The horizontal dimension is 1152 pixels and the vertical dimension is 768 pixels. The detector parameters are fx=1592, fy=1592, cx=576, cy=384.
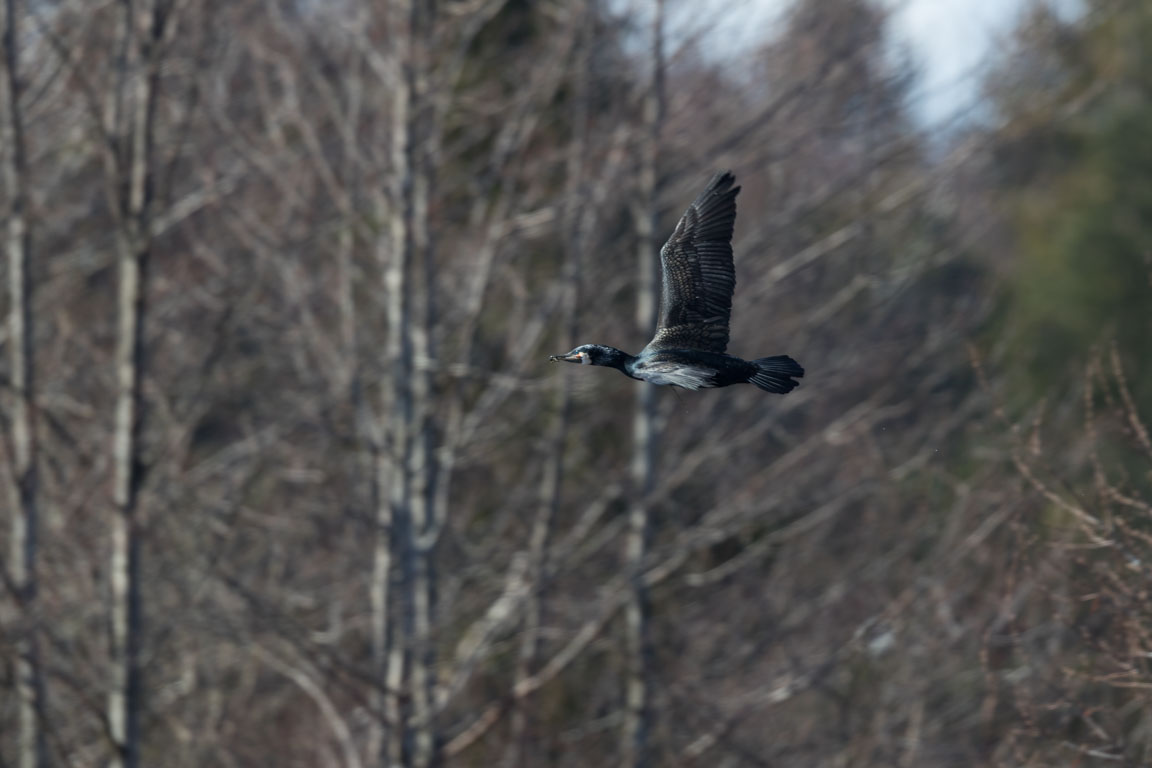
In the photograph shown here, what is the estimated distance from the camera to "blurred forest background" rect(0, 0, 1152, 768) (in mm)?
8930

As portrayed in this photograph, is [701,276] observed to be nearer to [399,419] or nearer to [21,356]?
[399,419]

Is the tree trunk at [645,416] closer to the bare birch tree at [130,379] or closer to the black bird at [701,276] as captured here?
the bare birch tree at [130,379]

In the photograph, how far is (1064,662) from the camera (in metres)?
9.09

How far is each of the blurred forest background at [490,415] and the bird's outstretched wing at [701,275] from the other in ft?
8.14

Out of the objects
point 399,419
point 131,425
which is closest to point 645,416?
point 399,419

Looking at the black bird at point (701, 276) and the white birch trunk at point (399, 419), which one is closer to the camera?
the black bird at point (701, 276)

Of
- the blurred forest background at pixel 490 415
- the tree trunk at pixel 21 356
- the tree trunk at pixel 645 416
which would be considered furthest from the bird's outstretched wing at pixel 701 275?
the tree trunk at pixel 21 356

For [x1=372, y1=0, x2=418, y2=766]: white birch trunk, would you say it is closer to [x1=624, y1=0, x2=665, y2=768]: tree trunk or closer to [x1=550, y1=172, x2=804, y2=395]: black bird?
[x1=624, y1=0, x2=665, y2=768]: tree trunk

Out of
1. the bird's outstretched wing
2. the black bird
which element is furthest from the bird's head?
the bird's outstretched wing

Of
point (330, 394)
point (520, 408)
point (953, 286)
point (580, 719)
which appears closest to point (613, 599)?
point (330, 394)

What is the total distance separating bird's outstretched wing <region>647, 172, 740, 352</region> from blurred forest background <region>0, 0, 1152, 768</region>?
248 centimetres

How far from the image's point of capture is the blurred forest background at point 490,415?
29.3 feet

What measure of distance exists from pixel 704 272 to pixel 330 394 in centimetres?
474

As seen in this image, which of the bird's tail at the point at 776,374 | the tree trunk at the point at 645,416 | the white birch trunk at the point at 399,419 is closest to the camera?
the bird's tail at the point at 776,374
